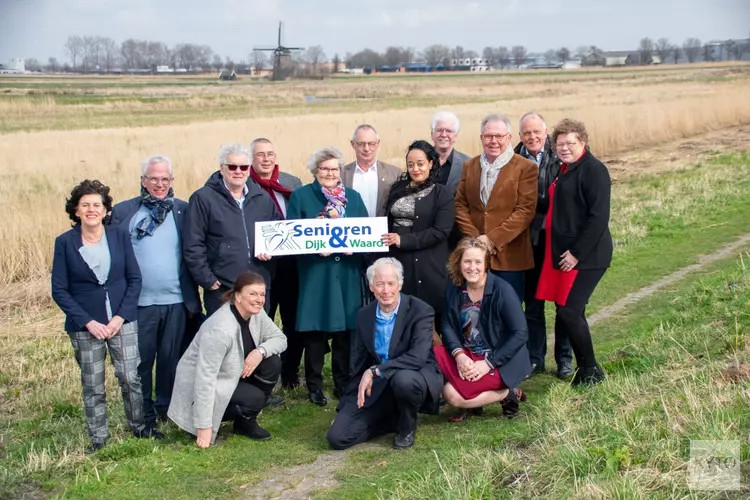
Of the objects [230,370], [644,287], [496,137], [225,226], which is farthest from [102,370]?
[644,287]

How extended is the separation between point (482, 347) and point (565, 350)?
4.08 ft

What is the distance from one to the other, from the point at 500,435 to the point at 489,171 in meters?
2.21

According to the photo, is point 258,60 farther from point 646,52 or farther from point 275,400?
point 275,400

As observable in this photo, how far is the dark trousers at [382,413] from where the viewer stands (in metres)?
5.57

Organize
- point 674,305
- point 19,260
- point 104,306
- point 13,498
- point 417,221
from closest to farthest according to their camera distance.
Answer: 1. point 13,498
2. point 104,306
3. point 417,221
4. point 674,305
5. point 19,260

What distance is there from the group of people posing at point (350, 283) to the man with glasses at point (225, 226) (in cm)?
1

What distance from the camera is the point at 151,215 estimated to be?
5.96 m

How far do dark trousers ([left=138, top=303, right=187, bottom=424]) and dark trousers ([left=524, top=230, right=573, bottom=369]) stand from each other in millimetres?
2804

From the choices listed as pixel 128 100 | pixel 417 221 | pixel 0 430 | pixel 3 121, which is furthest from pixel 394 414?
pixel 128 100

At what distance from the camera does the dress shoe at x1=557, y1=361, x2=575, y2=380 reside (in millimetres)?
6812

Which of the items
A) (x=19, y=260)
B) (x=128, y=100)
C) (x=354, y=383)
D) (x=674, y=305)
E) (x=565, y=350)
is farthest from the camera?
(x=128, y=100)

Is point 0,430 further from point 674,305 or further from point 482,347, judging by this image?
point 674,305

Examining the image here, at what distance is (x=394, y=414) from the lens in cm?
585

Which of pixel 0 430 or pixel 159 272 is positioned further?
pixel 0 430
